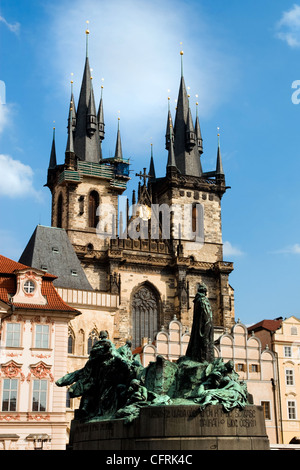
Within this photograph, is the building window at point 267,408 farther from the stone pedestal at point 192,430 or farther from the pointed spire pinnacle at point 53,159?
the pointed spire pinnacle at point 53,159

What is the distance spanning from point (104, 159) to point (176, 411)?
47.6m

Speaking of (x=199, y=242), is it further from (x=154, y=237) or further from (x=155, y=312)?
(x=155, y=312)

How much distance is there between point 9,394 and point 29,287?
447 cm

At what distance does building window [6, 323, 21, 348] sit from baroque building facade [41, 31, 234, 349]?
69.9ft

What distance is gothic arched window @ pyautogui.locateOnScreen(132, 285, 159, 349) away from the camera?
5259cm

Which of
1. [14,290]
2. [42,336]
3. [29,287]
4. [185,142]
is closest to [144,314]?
[185,142]

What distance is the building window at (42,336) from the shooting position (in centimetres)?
2870

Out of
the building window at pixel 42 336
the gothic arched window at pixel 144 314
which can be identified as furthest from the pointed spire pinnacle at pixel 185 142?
the building window at pixel 42 336

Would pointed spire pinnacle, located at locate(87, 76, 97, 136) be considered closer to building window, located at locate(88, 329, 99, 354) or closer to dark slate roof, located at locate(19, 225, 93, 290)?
dark slate roof, located at locate(19, 225, 93, 290)

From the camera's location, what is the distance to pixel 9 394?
27672 mm

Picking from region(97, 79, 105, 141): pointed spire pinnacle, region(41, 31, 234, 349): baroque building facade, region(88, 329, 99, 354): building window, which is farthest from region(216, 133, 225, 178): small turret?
region(88, 329, 99, 354): building window

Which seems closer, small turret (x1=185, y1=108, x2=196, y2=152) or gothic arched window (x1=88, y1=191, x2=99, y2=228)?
gothic arched window (x1=88, y1=191, x2=99, y2=228)

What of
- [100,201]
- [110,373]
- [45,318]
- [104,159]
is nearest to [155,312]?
[100,201]

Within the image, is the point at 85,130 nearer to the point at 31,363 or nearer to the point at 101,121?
the point at 101,121
